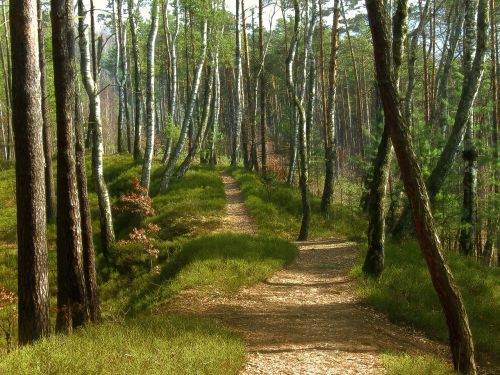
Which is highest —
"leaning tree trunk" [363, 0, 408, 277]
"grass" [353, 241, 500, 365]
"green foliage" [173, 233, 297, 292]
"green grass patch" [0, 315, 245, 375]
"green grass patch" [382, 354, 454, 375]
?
"leaning tree trunk" [363, 0, 408, 277]

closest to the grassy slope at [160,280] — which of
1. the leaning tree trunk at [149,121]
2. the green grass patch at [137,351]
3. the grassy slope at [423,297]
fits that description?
the green grass patch at [137,351]

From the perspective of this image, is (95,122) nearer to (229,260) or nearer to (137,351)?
(229,260)

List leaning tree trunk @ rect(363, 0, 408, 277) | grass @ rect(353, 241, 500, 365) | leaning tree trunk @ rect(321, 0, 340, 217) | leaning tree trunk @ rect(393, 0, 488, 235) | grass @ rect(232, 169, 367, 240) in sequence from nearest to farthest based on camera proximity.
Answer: grass @ rect(353, 241, 500, 365)
leaning tree trunk @ rect(363, 0, 408, 277)
leaning tree trunk @ rect(393, 0, 488, 235)
leaning tree trunk @ rect(321, 0, 340, 217)
grass @ rect(232, 169, 367, 240)

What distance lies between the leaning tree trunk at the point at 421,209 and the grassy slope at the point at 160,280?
2.73m

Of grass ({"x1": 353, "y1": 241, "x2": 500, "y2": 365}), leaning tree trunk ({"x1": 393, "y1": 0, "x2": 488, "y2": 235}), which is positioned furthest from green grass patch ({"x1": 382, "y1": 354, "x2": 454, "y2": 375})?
leaning tree trunk ({"x1": 393, "y1": 0, "x2": 488, "y2": 235})

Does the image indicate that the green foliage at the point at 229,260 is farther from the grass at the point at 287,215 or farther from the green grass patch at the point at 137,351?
Result: the green grass patch at the point at 137,351

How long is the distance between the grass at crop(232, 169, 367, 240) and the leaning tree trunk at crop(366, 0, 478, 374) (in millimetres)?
9029

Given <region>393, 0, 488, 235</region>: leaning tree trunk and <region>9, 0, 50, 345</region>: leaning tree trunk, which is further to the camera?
<region>393, 0, 488, 235</region>: leaning tree trunk

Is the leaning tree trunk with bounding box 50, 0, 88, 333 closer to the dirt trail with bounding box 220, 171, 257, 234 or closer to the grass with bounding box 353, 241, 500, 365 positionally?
the grass with bounding box 353, 241, 500, 365

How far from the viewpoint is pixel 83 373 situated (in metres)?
4.03

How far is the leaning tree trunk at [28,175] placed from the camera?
19.0 feet

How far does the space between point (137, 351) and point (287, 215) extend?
12765mm

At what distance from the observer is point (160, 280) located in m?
11.3

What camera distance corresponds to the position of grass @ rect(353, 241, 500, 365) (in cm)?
779
